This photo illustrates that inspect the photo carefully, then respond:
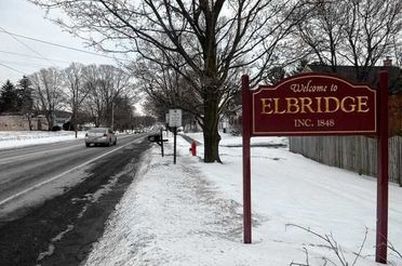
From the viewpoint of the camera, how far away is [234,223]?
7.87 metres

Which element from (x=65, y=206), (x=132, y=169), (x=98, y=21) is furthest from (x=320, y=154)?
(x=65, y=206)

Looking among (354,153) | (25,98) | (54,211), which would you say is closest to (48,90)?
(25,98)

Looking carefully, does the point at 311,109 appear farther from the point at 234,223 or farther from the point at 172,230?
the point at 172,230

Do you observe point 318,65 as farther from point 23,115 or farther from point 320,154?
point 23,115

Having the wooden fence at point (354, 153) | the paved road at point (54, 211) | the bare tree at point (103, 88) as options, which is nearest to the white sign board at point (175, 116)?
the paved road at point (54, 211)

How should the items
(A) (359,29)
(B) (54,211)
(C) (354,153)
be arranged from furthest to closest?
1. (A) (359,29)
2. (C) (354,153)
3. (B) (54,211)

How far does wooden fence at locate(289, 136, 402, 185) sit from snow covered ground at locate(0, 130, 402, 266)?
1709 millimetres

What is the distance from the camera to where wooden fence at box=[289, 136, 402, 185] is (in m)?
16.2

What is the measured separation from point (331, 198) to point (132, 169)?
30.7ft

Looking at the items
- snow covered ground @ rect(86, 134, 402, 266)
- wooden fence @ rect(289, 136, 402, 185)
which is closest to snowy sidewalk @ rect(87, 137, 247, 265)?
snow covered ground @ rect(86, 134, 402, 266)

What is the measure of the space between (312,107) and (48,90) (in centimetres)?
11769

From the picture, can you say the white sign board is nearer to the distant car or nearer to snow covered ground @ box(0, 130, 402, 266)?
snow covered ground @ box(0, 130, 402, 266)

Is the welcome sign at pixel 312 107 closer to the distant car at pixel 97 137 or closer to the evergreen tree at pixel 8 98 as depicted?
the distant car at pixel 97 137

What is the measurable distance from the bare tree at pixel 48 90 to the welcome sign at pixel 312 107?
116 m
